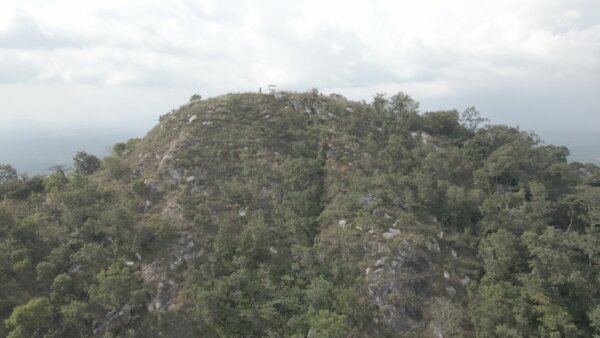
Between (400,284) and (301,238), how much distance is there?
10.9 m

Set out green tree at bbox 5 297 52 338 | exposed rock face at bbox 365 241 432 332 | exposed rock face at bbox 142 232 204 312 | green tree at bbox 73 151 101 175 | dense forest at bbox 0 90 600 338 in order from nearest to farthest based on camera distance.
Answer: green tree at bbox 5 297 52 338 → dense forest at bbox 0 90 600 338 → exposed rock face at bbox 365 241 432 332 → exposed rock face at bbox 142 232 204 312 → green tree at bbox 73 151 101 175

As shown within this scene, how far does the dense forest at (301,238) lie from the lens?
110ft

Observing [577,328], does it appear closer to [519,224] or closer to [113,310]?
[519,224]

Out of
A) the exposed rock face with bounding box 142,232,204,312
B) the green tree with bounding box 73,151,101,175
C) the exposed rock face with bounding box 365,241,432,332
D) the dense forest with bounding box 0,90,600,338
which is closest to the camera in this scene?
the dense forest with bounding box 0,90,600,338

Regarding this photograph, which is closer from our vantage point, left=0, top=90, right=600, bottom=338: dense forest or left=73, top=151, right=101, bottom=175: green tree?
left=0, top=90, right=600, bottom=338: dense forest

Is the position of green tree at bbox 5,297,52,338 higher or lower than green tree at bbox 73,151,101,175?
lower

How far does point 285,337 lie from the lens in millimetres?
32219

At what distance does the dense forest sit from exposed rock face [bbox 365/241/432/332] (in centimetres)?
13

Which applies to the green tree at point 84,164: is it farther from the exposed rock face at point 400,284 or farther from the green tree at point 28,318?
the exposed rock face at point 400,284

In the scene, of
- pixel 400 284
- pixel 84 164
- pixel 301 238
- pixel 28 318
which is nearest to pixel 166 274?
pixel 28 318

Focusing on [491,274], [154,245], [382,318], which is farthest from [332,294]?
[154,245]

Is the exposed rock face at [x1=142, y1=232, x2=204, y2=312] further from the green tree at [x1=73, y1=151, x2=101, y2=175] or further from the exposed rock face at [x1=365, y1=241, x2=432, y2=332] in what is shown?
the green tree at [x1=73, y1=151, x2=101, y2=175]

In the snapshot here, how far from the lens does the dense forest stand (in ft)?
110

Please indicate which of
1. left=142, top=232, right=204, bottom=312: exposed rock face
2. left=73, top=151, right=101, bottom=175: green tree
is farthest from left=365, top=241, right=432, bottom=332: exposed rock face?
left=73, top=151, right=101, bottom=175: green tree
